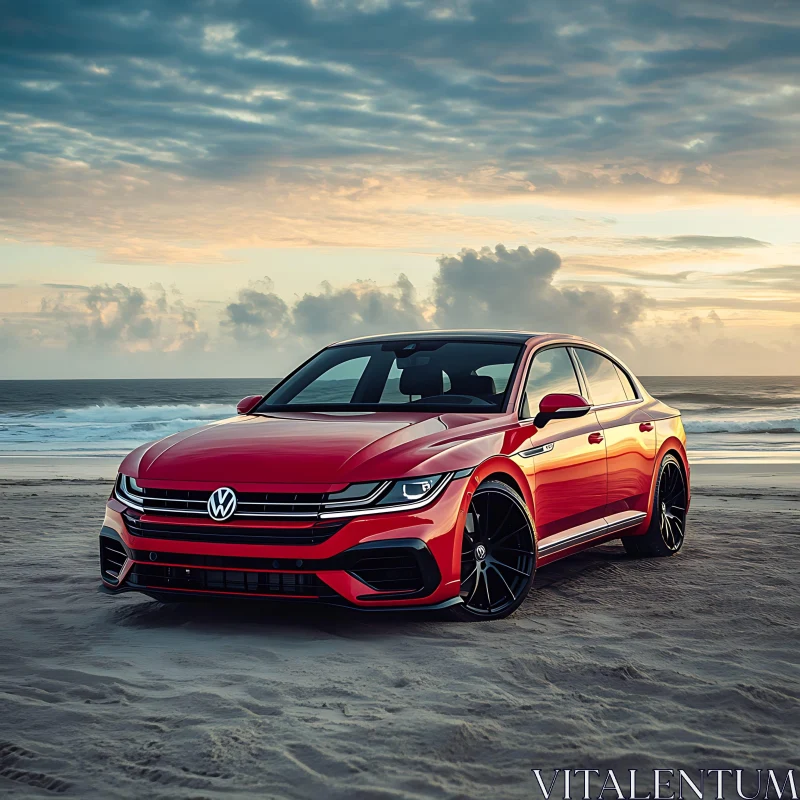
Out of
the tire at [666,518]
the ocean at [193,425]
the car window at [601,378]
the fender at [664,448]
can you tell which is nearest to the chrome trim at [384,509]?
the car window at [601,378]

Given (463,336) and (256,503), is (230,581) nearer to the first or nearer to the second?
(256,503)

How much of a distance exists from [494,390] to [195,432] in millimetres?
1811

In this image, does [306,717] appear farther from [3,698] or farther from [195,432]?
[195,432]

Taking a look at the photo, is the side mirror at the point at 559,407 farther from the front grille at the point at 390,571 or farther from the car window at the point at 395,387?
the front grille at the point at 390,571

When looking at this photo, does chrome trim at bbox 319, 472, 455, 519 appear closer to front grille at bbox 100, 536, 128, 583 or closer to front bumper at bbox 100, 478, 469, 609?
front bumper at bbox 100, 478, 469, 609

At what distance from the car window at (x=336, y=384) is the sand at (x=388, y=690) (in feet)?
4.74

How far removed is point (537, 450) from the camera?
6117mm

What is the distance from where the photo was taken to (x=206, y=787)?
328 centimetres

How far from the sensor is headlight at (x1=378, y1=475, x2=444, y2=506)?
5.16 meters

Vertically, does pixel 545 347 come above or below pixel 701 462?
above

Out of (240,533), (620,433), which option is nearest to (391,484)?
(240,533)

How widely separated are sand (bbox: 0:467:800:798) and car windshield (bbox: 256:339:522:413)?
1.29m

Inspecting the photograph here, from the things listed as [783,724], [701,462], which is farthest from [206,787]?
[701,462]

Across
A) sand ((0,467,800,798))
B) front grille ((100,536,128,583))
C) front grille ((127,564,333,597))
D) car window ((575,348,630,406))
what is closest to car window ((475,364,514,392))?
car window ((575,348,630,406))
